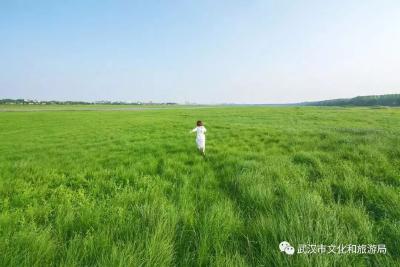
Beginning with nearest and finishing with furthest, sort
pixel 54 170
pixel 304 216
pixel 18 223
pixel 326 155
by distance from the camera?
pixel 304 216, pixel 18 223, pixel 54 170, pixel 326 155

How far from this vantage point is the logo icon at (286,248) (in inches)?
92.8

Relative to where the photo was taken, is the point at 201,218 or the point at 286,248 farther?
the point at 201,218

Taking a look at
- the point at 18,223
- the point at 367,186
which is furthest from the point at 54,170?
the point at 367,186

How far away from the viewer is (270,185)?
4637mm

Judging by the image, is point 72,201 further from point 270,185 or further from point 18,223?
point 270,185

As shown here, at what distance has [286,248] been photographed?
2.41m

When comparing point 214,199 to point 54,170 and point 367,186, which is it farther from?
point 54,170

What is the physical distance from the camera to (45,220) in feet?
10.9

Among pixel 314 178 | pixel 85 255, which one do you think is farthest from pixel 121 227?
pixel 314 178

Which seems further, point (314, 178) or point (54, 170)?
point (54, 170)

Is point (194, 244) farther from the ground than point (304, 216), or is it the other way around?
point (304, 216)

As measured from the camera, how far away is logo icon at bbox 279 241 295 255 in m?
2.36

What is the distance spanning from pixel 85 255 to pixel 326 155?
770cm

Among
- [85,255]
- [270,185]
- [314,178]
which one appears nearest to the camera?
[85,255]
